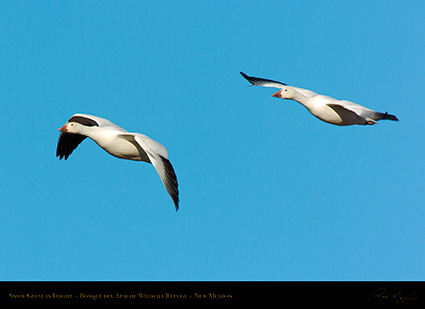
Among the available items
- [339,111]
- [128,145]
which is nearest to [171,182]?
[128,145]

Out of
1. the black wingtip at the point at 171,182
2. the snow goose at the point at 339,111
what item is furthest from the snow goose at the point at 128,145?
the snow goose at the point at 339,111

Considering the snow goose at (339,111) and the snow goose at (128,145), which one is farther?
the snow goose at (339,111)

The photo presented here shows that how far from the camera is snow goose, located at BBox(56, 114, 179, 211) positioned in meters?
9.94

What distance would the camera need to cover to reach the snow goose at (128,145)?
9938 millimetres

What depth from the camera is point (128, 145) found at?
1109 centimetres

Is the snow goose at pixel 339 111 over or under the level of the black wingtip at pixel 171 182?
over

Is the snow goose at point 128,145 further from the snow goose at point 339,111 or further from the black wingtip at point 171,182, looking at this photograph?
the snow goose at point 339,111

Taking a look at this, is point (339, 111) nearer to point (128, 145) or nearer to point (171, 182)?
point (171, 182)
